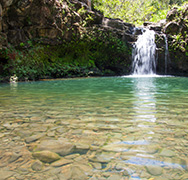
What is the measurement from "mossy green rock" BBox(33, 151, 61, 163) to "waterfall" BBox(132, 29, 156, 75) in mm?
17517

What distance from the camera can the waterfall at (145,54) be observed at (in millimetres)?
18375

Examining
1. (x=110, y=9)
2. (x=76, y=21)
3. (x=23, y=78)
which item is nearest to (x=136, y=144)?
(x=23, y=78)

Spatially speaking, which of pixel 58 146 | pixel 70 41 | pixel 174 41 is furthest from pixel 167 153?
pixel 174 41

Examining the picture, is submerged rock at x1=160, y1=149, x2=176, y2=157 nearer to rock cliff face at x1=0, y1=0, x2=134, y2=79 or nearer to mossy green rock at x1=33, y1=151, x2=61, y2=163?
mossy green rock at x1=33, y1=151, x2=61, y2=163

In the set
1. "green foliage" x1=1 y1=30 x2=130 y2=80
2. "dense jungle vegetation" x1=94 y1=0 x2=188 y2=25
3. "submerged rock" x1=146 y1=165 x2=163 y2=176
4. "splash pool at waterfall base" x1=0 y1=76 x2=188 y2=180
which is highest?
"dense jungle vegetation" x1=94 y1=0 x2=188 y2=25

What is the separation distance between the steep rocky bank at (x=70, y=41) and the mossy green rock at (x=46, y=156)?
456 inches

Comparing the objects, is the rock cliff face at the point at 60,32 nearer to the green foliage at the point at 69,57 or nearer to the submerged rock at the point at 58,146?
the green foliage at the point at 69,57

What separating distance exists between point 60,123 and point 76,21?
51.1 feet

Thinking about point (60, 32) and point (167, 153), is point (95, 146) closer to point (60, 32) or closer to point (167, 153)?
point (167, 153)

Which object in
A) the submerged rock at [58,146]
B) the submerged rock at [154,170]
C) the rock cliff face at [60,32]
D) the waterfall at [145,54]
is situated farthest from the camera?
the waterfall at [145,54]

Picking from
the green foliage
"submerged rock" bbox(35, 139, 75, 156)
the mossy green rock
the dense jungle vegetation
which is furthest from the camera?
the dense jungle vegetation

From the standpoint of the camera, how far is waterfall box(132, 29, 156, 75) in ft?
60.3

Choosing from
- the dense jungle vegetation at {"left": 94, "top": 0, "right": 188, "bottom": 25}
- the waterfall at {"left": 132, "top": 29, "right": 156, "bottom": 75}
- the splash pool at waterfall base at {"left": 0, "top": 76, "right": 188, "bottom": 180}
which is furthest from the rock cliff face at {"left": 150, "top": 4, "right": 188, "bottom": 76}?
the splash pool at waterfall base at {"left": 0, "top": 76, "right": 188, "bottom": 180}

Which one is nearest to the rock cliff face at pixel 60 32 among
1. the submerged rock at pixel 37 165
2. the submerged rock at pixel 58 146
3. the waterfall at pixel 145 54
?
the waterfall at pixel 145 54
